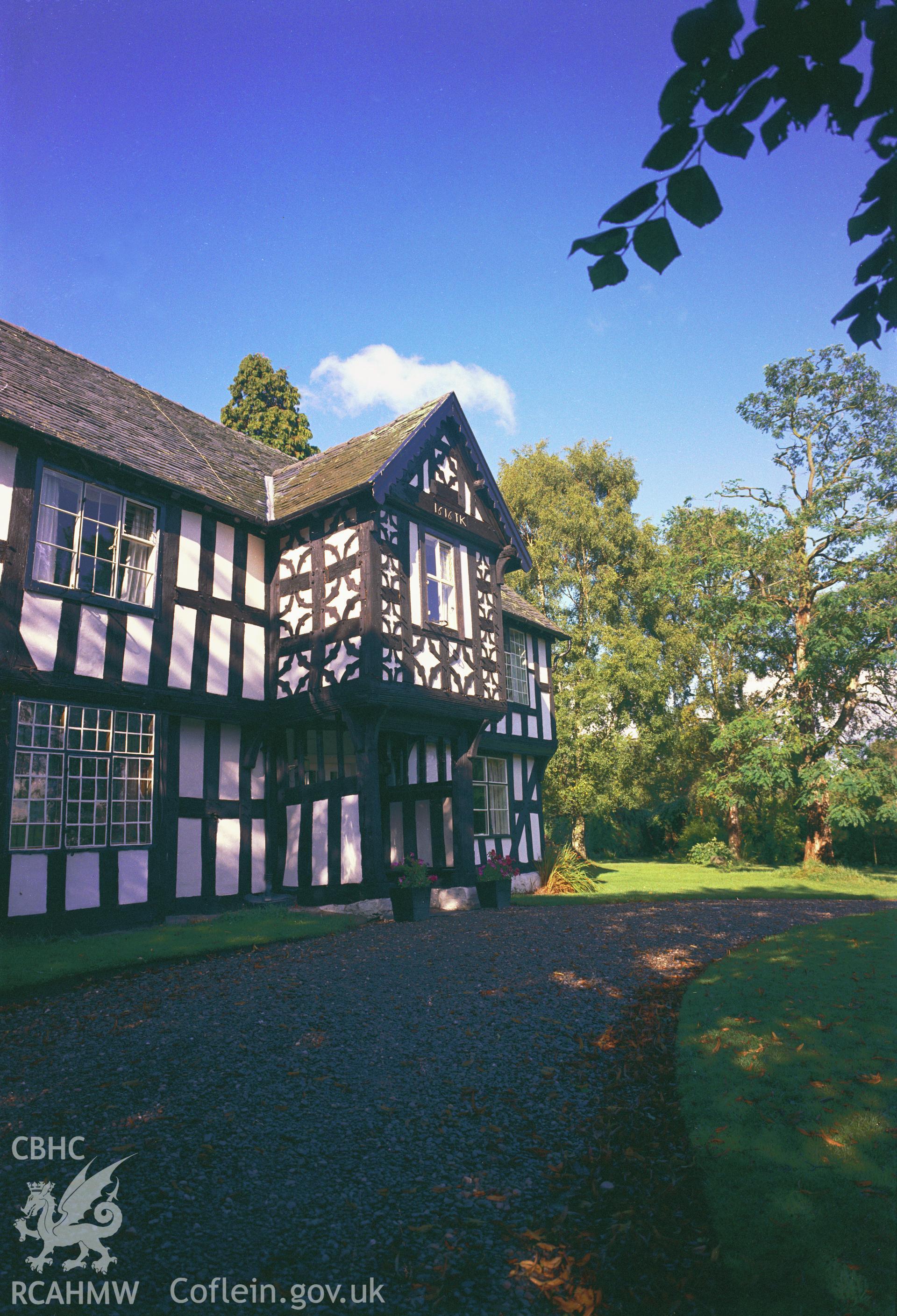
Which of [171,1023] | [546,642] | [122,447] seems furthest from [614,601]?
[171,1023]

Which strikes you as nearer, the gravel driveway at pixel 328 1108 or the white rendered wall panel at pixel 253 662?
the gravel driveway at pixel 328 1108

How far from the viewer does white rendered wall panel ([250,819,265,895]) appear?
1378 cm

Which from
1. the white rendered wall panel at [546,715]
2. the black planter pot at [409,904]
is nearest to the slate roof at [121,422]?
the black planter pot at [409,904]

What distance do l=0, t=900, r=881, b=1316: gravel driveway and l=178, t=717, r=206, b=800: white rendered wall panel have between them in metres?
4.30

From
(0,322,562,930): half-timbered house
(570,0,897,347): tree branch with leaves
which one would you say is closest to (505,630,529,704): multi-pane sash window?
(0,322,562,930): half-timbered house

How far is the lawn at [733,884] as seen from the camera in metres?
16.8

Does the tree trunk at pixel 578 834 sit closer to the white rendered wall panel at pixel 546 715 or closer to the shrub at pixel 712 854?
the shrub at pixel 712 854

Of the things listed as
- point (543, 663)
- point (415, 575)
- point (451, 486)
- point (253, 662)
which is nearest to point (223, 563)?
point (253, 662)

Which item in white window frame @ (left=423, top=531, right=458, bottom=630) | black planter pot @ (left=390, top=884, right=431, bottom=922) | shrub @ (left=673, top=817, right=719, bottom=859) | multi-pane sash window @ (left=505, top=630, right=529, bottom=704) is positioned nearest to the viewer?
black planter pot @ (left=390, top=884, right=431, bottom=922)

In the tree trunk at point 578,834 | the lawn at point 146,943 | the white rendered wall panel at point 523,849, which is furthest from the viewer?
the tree trunk at point 578,834

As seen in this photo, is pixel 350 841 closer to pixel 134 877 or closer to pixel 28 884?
pixel 134 877

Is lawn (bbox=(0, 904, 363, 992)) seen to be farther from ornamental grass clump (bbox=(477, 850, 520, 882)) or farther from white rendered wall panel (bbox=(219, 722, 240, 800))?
ornamental grass clump (bbox=(477, 850, 520, 882))

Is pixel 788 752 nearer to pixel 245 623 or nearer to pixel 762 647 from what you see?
pixel 762 647

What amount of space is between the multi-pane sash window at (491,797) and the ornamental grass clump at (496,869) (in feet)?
9.49
